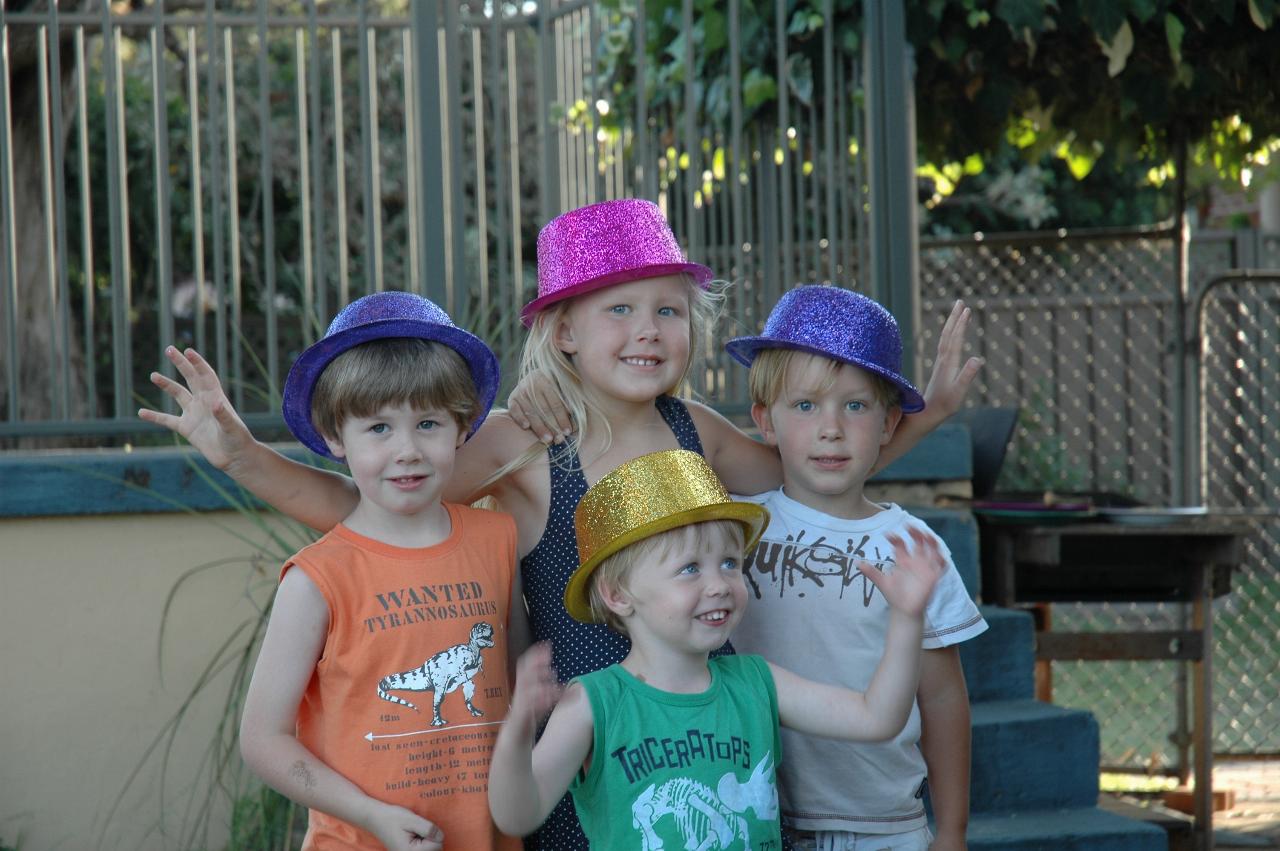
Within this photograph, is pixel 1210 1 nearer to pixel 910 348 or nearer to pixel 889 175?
pixel 889 175

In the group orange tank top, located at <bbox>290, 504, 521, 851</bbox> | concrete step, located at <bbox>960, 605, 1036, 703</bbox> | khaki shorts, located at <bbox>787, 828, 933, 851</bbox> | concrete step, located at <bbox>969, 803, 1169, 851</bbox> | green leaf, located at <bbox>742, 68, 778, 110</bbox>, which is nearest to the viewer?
orange tank top, located at <bbox>290, 504, 521, 851</bbox>

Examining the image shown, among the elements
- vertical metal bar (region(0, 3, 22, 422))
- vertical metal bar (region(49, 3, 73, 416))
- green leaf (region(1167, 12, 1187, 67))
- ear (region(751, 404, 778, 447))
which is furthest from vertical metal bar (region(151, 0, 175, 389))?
green leaf (region(1167, 12, 1187, 67))

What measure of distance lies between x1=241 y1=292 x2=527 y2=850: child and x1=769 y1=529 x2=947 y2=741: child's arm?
0.54 m

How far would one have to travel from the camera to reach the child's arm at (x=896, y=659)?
6.61 feet

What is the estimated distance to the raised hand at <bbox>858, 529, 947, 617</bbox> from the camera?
6.59 feet

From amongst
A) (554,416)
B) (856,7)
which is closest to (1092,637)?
(856,7)

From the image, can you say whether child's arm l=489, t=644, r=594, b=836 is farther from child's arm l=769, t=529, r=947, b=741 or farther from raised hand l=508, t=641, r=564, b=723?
child's arm l=769, t=529, r=947, b=741

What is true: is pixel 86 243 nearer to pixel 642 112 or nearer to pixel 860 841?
pixel 642 112

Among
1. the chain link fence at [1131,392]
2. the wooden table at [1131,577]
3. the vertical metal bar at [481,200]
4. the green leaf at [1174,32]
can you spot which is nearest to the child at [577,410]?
the vertical metal bar at [481,200]

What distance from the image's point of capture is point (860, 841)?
233cm

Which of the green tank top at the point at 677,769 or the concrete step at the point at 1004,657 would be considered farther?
the concrete step at the point at 1004,657

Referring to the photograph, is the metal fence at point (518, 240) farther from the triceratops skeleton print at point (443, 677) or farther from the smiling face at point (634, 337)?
the triceratops skeleton print at point (443, 677)

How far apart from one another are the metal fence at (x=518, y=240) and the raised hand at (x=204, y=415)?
159cm

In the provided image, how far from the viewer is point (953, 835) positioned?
2.38 metres
